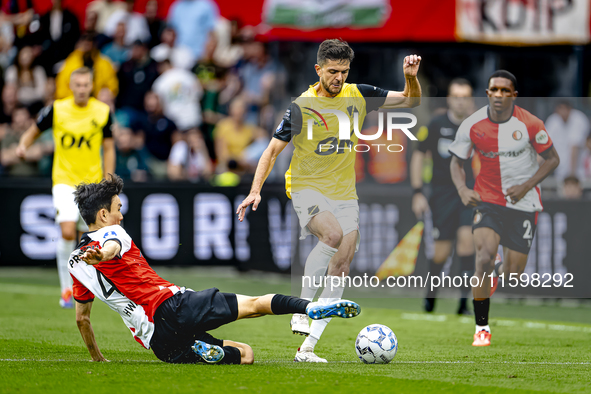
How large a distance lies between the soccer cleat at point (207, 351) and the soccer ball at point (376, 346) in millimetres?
1035

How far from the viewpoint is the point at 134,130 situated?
1330 centimetres

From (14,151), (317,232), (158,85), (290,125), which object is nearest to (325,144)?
(290,125)

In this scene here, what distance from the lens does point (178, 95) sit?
14.0 m

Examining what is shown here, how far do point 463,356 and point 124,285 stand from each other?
2719 mm

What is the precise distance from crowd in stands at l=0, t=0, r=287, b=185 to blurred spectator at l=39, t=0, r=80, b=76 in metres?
0.02

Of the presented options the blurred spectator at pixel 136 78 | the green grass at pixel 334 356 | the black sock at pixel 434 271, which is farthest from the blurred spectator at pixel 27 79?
the black sock at pixel 434 271

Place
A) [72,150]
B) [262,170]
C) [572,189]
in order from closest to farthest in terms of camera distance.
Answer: [262,170]
[72,150]
[572,189]

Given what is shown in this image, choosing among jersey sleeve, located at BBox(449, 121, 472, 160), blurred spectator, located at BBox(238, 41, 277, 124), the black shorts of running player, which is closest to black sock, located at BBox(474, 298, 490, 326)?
jersey sleeve, located at BBox(449, 121, 472, 160)

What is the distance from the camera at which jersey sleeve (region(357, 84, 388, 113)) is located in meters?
6.43

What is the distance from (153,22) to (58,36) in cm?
169

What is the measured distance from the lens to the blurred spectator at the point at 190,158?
12875 mm

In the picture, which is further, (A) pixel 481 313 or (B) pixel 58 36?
(B) pixel 58 36

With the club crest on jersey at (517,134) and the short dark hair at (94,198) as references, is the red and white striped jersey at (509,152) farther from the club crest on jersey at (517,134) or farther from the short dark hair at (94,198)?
the short dark hair at (94,198)

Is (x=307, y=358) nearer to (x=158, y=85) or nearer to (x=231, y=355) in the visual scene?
(x=231, y=355)
